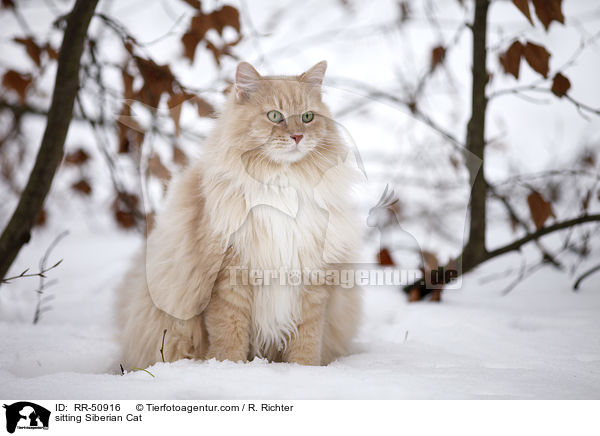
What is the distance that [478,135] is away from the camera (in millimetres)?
2297

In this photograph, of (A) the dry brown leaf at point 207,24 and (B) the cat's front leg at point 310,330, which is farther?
(A) the dry brown leaf at point 207,24

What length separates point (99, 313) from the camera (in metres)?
2.56

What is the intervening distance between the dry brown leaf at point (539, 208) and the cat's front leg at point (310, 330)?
1.16 m

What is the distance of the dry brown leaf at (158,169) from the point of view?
1839 millimetres

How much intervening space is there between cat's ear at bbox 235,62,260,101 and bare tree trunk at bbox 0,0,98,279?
2.37 feet

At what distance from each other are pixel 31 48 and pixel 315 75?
1.39m

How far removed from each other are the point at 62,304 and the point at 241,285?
70.8 inches

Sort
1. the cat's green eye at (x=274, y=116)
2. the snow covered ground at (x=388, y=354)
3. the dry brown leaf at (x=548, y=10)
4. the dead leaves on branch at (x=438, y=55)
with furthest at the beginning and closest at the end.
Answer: the dead leaves on branch at (x=438, y=55), the cat's green eye at (x=274, y=116), the dry brown leaf at (x=548, y=10), the snow covered ground at (x=388, y=354)

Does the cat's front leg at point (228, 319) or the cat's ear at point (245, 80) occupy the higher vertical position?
the cat's ear at point (245, 80)

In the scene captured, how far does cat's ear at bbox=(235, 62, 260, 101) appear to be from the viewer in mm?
1600

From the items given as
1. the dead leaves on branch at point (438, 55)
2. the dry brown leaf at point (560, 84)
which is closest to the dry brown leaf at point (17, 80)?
the dead leaves on branch at point (438, 55)

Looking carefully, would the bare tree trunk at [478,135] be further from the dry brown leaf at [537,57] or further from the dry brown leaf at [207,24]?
the dry brown leaf at [207,24]

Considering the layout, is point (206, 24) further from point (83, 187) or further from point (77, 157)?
point (77, 157)
